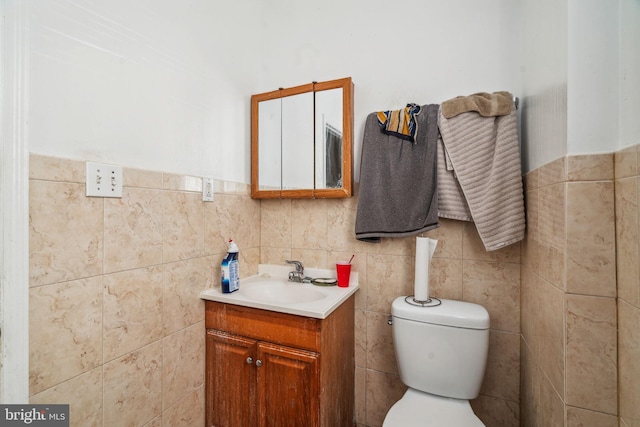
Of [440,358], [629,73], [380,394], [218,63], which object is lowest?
[380,394]

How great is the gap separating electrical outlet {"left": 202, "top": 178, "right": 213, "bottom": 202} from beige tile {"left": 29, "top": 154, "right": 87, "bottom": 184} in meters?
0.48

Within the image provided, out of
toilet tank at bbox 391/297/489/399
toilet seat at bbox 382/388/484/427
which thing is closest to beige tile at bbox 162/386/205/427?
toilet seat at bbox 382/388/484/427

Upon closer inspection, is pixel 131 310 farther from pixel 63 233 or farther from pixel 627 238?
pixel 627 238

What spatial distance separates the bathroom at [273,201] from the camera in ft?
2.45

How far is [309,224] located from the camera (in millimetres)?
1641

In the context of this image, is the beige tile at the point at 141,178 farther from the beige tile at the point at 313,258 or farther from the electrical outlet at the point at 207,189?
the beige tile at the point at 313,258

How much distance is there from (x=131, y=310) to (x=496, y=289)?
1515 millimetres

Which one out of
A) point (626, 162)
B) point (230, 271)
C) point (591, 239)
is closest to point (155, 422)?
point (230, 271)

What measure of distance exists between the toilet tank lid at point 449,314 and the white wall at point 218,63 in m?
0.90

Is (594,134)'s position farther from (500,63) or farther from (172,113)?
(172,113)

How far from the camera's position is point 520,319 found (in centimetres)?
126

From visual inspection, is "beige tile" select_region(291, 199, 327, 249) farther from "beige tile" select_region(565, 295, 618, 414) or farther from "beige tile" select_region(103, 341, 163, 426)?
"beige tile" select_region(565, 295, 618, 414)

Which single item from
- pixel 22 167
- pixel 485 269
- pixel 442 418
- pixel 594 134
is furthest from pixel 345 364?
pixel 22 167

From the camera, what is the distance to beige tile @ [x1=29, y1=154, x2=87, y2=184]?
777 mm
